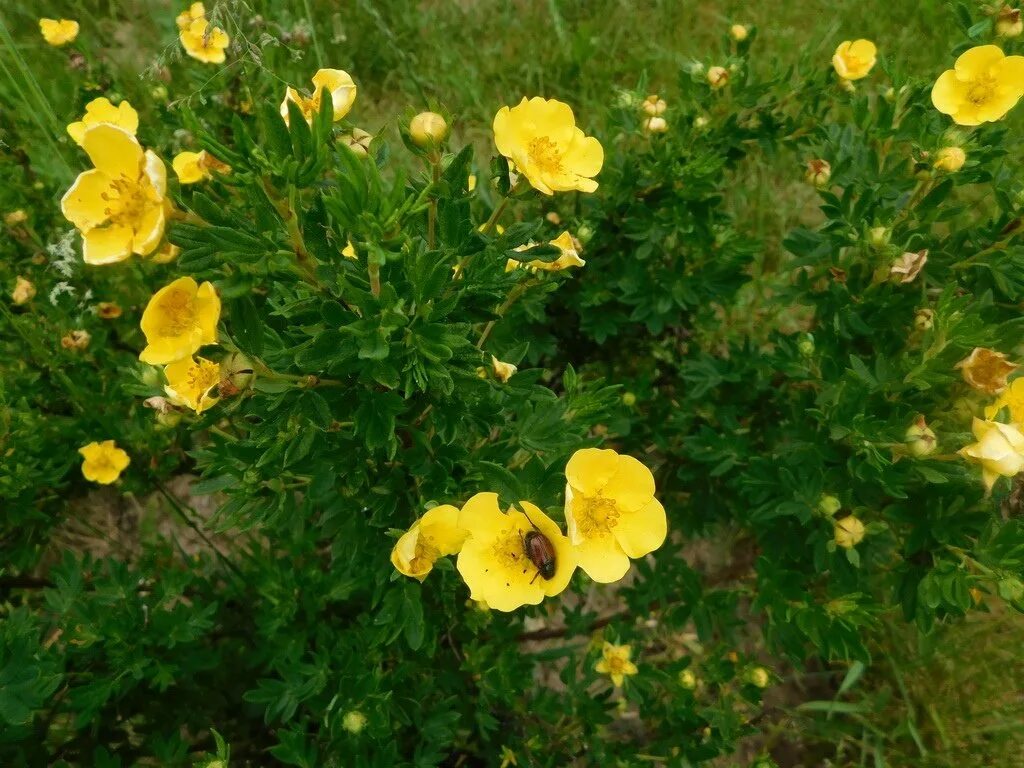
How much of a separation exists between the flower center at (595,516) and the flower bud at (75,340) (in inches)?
81.8

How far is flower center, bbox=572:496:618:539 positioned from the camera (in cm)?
147

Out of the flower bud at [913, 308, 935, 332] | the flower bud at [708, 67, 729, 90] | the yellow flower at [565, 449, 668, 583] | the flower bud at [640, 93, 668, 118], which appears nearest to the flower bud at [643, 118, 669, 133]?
the flower bud at [640, 93, 668, 118]

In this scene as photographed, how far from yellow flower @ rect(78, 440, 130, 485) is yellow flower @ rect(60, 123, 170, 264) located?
155 centimetres

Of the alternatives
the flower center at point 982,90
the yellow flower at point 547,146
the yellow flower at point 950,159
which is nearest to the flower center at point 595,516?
the yellow flower at point 547,146

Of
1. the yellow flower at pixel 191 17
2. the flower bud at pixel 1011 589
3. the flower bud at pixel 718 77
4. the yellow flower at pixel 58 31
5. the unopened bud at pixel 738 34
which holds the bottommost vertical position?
the flower bud at pixel 1011 589

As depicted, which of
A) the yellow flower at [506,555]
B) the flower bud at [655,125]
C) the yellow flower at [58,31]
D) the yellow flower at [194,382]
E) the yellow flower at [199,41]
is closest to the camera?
the yellow flower at [194,382]

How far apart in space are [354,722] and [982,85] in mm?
2398

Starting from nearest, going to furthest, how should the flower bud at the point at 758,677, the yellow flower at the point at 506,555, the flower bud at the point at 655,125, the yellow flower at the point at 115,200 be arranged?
the yellow flower at the point at 115,200 < the yellow flower at the point at 506,555 < the flower bud at the point at 758,677 < the flower bud at the point at 655,125

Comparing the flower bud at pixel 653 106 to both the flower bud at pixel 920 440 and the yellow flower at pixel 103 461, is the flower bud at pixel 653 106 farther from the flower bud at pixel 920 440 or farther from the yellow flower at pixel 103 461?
the yellow flower at pixel 103 461

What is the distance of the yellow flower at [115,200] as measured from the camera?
119 centimetres

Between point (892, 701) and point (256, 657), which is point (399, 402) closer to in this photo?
point (256, 657)

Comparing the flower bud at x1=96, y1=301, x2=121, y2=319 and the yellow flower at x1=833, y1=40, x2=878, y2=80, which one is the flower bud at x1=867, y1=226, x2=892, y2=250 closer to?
the yellow flower at x1=833, y1=40, x2=878, y2=80

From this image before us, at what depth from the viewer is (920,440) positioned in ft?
5.70

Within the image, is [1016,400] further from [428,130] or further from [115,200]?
[115,200]
